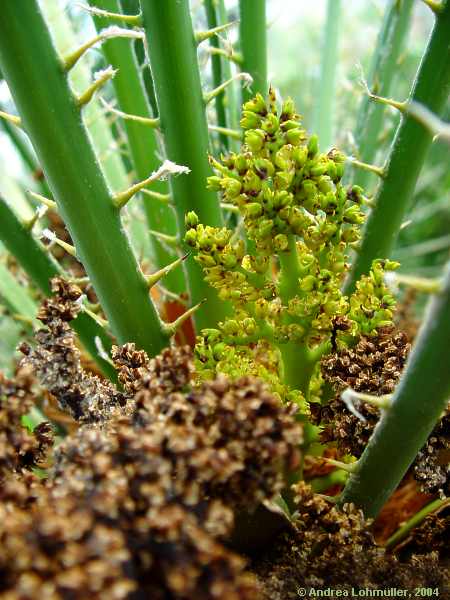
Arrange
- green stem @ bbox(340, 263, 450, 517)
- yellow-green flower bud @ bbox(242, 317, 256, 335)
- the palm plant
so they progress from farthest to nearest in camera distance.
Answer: yellow-green flower bud @ bbox(242, 317, 256, 335)
the palm plant
green stem @ bbox(340, 263, 450, 517)

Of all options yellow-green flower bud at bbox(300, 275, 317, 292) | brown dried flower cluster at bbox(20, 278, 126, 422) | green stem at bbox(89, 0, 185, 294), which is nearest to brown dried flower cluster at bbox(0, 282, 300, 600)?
brown dried flower cluster at bbox(20, 278, 126, 422)

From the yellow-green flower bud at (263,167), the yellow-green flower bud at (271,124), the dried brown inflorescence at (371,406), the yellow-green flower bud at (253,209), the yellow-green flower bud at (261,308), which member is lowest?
the dried brown inflorescence at (371,406)

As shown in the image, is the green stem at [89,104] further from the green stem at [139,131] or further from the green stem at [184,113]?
the green stem at [184,113]

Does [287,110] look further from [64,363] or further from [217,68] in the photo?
[217,68]

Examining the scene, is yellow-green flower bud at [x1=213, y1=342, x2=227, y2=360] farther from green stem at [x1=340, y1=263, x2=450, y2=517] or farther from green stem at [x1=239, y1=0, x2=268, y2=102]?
green stem at [x1=239, y1=0, x2=268, y2=102]

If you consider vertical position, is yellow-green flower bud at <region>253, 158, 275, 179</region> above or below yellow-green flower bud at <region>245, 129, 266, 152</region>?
below

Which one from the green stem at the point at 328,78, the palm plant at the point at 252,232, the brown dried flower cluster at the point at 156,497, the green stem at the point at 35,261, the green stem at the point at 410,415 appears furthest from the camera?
the green stem at the point at 328,78

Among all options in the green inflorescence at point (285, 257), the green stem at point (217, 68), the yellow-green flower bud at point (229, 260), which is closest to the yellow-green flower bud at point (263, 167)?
the green inflorescence at point (285, 257)
